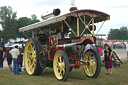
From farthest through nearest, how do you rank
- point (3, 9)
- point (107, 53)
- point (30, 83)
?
point (3, 9), point (107, 53), point (30, 83)

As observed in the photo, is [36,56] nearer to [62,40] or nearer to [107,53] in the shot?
[62,40]

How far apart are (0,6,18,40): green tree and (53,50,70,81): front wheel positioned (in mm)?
60680

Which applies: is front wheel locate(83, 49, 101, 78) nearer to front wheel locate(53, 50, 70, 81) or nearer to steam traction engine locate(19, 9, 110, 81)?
steam traction engine locate(19, 9, 110, 81)

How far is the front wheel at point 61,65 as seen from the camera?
22.8 ft

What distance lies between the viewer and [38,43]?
9.06m

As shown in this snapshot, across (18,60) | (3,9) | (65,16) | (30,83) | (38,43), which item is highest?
(3,9)

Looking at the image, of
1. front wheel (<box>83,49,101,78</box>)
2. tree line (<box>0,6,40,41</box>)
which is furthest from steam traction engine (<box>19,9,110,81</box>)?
tree line (<box>0,6,40,41</box>)

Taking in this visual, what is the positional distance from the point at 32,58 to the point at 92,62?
2980mm

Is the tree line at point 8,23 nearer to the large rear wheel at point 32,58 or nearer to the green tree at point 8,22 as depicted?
the green tree at point 8,22

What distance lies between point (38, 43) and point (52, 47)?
85cm

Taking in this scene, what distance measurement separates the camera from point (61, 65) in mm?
7355

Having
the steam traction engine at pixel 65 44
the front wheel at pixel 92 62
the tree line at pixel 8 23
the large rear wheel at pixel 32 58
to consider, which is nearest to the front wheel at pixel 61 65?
the steam traction engine at pixel 65 44

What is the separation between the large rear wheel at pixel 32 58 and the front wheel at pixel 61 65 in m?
1.35

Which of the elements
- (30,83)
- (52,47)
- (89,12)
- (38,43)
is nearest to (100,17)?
(89,12)
